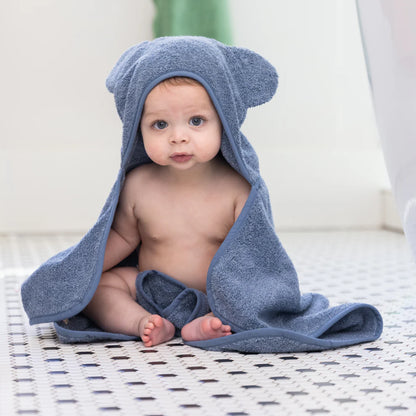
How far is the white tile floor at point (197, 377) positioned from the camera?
796 millimetres

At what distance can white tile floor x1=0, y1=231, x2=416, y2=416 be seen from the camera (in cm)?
80

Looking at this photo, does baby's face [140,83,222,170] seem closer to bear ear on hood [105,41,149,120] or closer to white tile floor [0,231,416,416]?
bear ear on hood [105,41,149,120]

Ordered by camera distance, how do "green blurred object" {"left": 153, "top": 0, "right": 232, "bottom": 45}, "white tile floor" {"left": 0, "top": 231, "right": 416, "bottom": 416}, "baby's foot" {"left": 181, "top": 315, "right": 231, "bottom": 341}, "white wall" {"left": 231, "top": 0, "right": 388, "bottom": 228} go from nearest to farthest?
"white tile floor" {"left": 0, "top": 231, "right": 416, "bottom": 416} < "baby's foot" {"left": 181, "top": 315, "right": 231, "bottom": 341} < "green blurred object" {"left": 153, "top": 0, "right": 232, "bottom": 45} < "white wall" {"left": 231, "top": 0, "right": 388, "bottom": 228}

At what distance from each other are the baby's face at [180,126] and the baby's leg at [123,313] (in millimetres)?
206

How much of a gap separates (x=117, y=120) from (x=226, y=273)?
4.55ft

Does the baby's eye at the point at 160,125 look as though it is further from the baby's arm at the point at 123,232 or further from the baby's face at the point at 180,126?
the baby's arm at the point at 123,232

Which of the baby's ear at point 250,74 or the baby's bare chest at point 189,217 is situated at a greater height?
the baby's ear at point 250,74

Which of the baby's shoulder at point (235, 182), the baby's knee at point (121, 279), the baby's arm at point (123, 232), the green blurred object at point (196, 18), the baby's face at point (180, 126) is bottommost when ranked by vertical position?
the baby's knee at point (121, 279)

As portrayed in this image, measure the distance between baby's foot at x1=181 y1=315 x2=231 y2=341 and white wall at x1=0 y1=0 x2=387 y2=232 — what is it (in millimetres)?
1322

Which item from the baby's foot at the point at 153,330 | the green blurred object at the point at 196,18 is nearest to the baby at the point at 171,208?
the baby's foot at the point at 153,330

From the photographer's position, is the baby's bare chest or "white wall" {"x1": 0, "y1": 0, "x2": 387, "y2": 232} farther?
"white wall" {"x1": 0, "y1": 0, "x2": 387, "y2": 232}

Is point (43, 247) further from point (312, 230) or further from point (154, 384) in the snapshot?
point (154, 384)

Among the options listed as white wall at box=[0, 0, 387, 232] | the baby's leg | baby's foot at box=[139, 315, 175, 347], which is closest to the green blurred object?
white wall at box=[0, 0, 387, 232]

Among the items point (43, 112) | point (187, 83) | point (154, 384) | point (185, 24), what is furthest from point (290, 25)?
point (154, 384)
